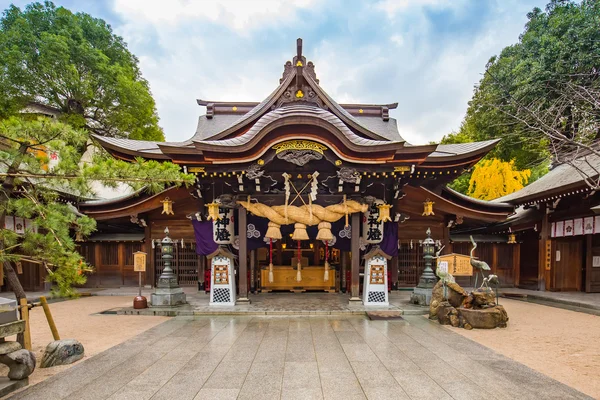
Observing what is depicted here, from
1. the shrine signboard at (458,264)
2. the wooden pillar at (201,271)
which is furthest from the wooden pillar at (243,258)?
the shrine signboard at (458,264)

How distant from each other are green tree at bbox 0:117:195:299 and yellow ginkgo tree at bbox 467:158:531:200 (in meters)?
19.8

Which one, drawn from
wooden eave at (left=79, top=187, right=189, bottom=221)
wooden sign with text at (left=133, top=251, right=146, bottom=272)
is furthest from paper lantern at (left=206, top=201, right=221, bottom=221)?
wooden eave at (left=79, top=187, right=189, bottom=221)

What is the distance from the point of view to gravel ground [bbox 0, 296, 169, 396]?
4930 millimetres

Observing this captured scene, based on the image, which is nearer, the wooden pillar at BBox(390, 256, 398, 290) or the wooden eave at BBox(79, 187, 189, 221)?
the wooden eave at BBox(79, 187, 189, 221)

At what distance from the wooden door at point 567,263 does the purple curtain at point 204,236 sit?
1212cm

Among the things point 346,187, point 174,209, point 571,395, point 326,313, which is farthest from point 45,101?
point 571,395

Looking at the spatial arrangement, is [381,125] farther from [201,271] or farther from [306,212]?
[201,271]

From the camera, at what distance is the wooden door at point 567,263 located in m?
10.6

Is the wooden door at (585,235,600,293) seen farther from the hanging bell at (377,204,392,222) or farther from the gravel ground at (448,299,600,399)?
the hanging bell at (377,204,392,222)

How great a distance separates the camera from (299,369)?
422 centimetres

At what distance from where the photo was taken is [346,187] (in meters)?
8.35

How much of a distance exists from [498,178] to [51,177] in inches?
844

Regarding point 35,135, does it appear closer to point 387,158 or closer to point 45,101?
point 387,158

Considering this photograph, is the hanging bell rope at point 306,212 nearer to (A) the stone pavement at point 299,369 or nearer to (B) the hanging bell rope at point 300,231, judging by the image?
(B) the hanging bell rope at point 300,231
